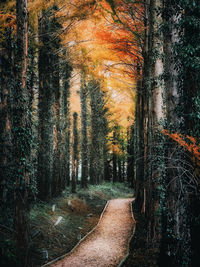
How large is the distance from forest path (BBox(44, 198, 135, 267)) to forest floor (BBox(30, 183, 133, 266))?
0.30 meters

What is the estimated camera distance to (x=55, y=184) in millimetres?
11602

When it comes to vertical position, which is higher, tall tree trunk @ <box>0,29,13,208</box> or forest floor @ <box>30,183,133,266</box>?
tall tree trunk @ <box>0,29,13,208</box>

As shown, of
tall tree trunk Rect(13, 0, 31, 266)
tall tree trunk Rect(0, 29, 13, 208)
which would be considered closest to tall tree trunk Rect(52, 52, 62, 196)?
tall tree trunk Rect(0, 29, 13, 208)

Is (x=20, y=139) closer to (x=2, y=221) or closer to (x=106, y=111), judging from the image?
(x=2, y=221)

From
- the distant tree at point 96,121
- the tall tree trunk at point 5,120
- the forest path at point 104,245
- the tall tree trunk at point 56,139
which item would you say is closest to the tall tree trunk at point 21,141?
the tall tree trunk at point 5,120

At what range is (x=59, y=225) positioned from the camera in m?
8.25

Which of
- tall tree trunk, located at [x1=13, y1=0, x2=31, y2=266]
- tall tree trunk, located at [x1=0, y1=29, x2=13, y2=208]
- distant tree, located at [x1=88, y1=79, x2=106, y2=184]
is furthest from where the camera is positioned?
distant tree, located at [x1=88, y1=79, x2=106, y2=184]

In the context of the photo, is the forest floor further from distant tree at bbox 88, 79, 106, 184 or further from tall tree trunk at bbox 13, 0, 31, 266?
distant tree at bbox 88, 79, 106, 184

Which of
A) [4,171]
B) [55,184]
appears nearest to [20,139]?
[4,171]

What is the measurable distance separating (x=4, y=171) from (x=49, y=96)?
5249mm

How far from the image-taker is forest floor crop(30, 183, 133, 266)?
6.48 meters

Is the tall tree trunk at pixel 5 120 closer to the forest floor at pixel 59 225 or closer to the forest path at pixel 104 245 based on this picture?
the forest floor at pixel 59 225

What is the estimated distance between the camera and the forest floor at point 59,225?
6.48m

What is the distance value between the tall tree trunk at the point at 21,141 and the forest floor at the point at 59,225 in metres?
1.04
